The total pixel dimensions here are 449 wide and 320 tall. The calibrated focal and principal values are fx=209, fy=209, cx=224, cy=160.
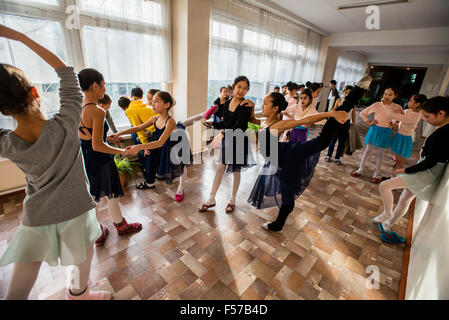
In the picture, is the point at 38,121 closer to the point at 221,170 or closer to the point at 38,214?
the point at 38,214

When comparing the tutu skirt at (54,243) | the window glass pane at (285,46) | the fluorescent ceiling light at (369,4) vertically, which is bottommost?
the tutu skirt at (54,243)

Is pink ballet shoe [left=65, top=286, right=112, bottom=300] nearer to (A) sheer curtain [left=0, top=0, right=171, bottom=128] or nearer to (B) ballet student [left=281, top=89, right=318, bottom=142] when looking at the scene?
(A) sheer curtain [left=0, top=0, right=171, bottom=128]

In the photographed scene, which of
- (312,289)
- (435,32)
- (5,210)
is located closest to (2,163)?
(5,210)

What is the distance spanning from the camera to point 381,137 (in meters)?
3.52

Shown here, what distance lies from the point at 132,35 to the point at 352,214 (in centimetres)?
417

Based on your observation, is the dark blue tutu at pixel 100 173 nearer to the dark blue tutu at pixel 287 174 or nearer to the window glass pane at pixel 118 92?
the dark blue tutu at pixel 287 174

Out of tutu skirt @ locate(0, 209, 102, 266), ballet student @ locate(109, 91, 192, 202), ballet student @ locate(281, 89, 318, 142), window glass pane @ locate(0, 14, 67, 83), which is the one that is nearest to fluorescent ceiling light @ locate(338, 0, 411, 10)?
ballet student @ locate(281, 89, 318, 142)

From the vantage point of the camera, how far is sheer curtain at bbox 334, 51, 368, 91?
32.7ft

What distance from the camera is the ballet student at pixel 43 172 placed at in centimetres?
87

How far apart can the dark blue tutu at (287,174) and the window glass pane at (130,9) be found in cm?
292

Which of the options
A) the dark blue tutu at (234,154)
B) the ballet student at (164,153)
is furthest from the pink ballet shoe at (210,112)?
the dark blue tutu at (234,154)

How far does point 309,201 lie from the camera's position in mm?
3008

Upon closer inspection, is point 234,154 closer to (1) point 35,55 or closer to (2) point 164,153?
(2) point 164,153

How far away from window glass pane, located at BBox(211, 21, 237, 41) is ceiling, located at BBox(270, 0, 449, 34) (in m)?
1.20
